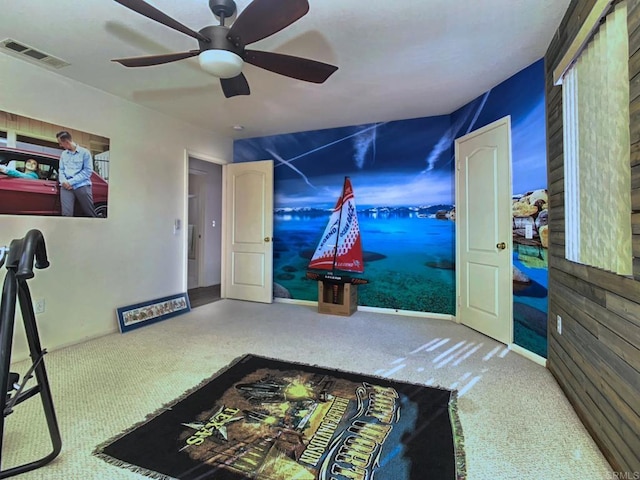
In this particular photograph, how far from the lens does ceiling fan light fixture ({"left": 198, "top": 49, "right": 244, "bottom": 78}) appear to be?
1735mm

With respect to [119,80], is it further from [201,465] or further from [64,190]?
[201,465]

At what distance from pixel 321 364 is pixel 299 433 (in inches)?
33.8

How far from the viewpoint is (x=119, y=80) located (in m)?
Result: 2.88

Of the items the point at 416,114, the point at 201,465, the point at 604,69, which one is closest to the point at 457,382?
the point at 201,465

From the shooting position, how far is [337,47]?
2.34 metres

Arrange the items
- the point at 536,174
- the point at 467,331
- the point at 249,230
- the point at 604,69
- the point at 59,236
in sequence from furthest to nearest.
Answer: the point at 249,230 < the point at 467,331 < the point at 59,236 < the point at 536,174 < the point at 604,69

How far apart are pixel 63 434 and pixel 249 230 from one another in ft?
10.8

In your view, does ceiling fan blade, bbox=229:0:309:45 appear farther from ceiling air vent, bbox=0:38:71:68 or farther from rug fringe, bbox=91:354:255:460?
rug fringe, bbox=91:354:255:460

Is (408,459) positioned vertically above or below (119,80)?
below

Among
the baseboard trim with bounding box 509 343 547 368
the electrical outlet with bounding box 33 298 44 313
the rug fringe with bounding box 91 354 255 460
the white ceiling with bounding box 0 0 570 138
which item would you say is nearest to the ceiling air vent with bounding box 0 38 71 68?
the white ceiling with bounding box 0 0 570 138

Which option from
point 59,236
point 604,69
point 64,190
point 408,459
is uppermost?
point 604,69

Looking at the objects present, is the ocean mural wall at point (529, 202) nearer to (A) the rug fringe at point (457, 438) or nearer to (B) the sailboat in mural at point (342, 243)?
(A) the rug fringe at point (457, 438)

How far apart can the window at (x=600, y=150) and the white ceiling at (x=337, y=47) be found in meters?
0.49

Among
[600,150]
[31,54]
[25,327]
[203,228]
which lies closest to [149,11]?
[25,327]
